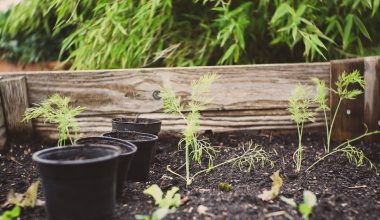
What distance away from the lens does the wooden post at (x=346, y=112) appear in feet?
7.35

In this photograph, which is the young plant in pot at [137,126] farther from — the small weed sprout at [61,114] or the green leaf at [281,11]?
the green leaf at [281,11]

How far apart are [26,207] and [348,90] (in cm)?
169

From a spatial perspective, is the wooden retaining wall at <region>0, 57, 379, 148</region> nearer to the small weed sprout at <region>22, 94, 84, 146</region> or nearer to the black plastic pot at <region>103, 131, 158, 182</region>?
the small weed sprout at <region>22, 94, 84, 146</region>

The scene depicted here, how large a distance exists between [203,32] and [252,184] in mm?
1322

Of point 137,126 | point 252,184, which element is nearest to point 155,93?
point 137,126

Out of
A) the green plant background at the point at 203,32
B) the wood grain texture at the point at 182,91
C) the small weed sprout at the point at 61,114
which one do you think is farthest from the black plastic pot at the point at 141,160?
the green plant background at the point at 203,32

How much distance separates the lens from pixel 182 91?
2.32 m

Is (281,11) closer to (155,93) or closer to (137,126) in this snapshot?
(155,93)

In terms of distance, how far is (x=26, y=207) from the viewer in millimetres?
1439

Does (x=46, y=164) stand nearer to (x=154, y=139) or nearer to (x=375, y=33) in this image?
(x=154, y=139)

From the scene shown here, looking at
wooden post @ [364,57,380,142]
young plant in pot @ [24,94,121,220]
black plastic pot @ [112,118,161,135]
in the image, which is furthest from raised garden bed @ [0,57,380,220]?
young plant in pot @ [24,94,121,220]

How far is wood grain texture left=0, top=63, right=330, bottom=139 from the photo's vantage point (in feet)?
7.55

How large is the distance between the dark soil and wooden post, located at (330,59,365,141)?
0.32ft

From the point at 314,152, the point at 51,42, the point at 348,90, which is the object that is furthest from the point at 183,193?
the point at 51,42
